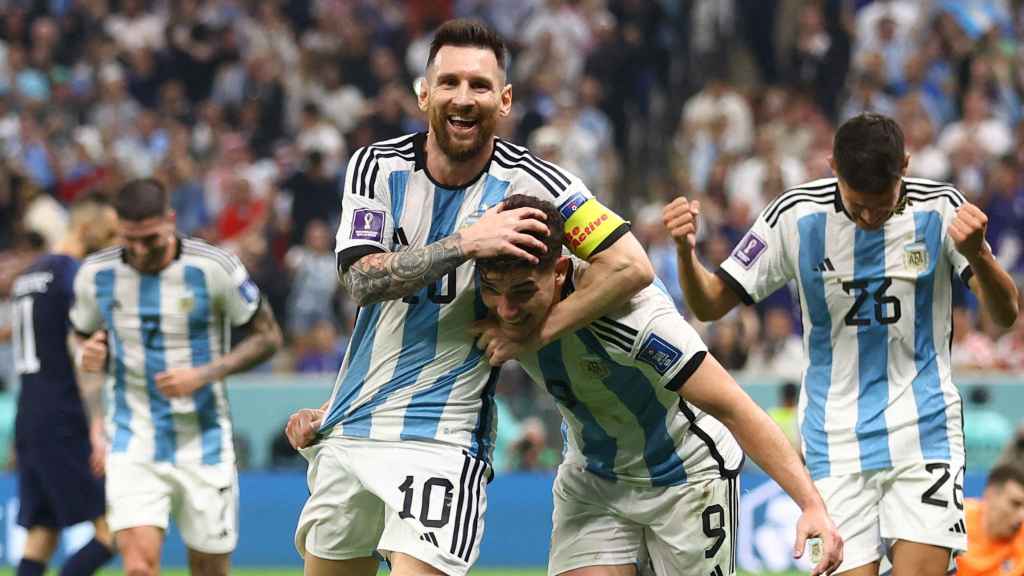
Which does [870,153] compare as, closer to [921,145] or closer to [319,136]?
[921,145]

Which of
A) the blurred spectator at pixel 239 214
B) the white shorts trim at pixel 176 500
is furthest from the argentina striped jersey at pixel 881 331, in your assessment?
the blurred spectator at pixel 239 214

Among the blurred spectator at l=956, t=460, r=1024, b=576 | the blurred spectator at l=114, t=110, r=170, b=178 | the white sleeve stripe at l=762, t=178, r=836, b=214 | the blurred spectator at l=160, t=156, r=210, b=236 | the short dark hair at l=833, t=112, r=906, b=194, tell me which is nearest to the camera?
the short dark hair at l=833, t=112, r=906, b=194

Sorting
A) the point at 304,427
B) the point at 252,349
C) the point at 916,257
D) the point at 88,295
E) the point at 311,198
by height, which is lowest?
the point at 304,427

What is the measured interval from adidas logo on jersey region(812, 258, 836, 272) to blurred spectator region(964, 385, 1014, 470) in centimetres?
552

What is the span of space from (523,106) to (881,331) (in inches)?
395

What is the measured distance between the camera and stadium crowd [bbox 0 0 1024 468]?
46.2 ft

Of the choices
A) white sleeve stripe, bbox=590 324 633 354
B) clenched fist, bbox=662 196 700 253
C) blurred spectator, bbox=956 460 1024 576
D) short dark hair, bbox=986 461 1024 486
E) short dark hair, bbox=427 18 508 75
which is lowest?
blurred spectator, bbox=956 460 1024 576

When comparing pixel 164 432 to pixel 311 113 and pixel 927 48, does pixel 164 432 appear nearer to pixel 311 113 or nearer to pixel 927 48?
pixel 311 113

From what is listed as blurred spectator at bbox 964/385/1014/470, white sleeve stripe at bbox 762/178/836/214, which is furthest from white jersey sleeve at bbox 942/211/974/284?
Result: blurred spectator at bbox 964/385/1014/470

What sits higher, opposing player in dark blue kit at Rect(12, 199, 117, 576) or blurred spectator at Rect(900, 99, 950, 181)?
blurred spectator at Rect(900, 99, 950, 181)

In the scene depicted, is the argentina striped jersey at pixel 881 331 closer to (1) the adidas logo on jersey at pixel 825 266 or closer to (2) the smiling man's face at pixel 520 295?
(1) the adidas logo on jersey at pixel 825 266

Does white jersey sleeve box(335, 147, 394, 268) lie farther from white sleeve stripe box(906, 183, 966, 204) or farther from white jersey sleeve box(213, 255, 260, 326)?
white jersey sleeve box(213, 255, 260, 326)

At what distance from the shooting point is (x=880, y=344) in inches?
242

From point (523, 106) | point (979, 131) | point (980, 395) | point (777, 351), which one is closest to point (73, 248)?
point (777, 351)
